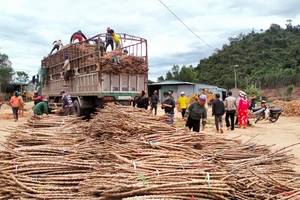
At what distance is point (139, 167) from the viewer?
3.21 meters

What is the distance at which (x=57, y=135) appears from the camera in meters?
5.38

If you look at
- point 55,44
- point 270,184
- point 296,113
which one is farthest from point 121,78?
point 296,113

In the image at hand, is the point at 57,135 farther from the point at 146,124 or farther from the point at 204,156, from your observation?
the point at 204,156

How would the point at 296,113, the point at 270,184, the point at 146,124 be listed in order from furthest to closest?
the point at 296,113 < the point at 146,124 < the point at 270,184

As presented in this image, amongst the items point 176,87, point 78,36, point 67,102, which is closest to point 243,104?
point 67,102

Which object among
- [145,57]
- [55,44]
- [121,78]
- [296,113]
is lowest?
[296,113]

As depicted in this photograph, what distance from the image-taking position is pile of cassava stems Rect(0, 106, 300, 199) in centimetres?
286

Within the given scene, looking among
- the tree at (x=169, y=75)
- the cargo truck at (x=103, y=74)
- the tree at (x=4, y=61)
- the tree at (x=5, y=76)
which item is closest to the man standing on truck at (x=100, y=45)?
the cargo truck at (x=103, y=74)

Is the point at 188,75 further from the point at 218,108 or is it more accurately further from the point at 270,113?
the point at 218,108

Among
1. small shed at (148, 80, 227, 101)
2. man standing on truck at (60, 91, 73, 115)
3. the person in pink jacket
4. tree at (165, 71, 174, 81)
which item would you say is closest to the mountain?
tree at (165, 71, 174, 81)

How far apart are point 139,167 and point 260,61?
57654mm

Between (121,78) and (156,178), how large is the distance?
850cm

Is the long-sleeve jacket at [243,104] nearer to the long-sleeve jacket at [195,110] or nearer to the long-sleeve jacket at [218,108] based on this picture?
the long-sleeve jacket at [218,108]

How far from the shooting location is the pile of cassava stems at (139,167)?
286cm
